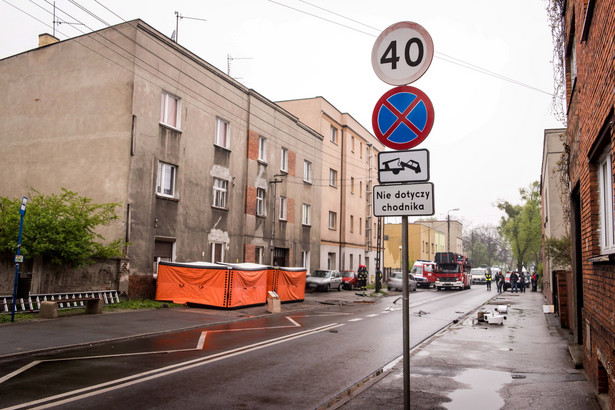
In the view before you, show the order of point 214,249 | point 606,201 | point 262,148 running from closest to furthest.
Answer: point 606,201
point 214,249
point 262,148

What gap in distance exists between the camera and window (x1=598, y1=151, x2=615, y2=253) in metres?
5.78

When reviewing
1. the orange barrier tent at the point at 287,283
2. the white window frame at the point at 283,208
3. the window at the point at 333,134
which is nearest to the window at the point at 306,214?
the white window frame at the point at 283,208

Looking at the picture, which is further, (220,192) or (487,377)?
(220,192)

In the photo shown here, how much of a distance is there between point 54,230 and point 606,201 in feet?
47.5

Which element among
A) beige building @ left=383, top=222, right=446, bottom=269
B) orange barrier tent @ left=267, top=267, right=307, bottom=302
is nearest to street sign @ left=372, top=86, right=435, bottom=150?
orange barrier tent @ left=267, top=267, right=307, bottom=302

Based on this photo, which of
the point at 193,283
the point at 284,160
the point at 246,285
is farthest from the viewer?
the point at 284,160

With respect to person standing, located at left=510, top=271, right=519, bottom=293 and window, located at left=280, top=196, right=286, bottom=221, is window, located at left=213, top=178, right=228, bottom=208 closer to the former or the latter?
window, located at left=280, top=196, right=286, bottom=221

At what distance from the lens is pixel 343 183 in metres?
38.9

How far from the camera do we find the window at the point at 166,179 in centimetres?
2000

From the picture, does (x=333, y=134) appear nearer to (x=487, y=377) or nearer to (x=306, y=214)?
(x=306, y=214)

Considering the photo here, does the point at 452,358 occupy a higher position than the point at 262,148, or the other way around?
the point at 262,148

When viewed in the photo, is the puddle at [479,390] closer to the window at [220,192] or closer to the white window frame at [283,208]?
the window at [220,192]

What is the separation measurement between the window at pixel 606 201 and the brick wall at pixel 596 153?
0.09 meters

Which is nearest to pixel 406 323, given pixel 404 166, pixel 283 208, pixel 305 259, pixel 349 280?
pixel 404 166
